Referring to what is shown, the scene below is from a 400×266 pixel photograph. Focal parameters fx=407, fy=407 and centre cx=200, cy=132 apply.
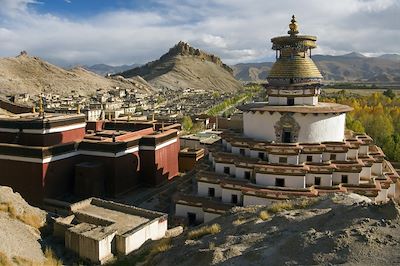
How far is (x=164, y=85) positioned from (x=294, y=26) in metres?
172

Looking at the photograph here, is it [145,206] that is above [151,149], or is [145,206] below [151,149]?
below

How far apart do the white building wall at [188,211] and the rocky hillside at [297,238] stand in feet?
17.2

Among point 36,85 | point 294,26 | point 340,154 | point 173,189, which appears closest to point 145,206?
point 173,189

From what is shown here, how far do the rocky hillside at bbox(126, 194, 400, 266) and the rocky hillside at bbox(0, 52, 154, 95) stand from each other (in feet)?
376

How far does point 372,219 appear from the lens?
11.3 metres

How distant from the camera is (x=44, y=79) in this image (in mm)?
143000

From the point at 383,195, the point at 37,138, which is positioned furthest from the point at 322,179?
the point at 37,138

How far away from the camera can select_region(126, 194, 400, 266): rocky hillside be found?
31.6ft

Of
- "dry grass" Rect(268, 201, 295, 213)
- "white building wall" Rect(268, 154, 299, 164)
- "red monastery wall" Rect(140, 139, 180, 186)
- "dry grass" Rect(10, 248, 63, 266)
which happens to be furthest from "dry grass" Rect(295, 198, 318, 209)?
"red monastery wall" Rect(140, 139, 180, 186)

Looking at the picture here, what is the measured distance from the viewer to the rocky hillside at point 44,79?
416ft

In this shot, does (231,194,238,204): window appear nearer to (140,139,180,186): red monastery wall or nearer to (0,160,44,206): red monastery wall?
(140,139,180,186): red monastery wall

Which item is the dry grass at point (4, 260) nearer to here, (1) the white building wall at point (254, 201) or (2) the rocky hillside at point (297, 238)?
(2) the rocky hillside at point (297, 238)

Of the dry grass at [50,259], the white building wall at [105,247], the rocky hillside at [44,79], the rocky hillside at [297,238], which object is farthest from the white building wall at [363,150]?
the rocky hillside at [44,79]

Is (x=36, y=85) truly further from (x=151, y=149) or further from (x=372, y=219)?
(x=372, y=219)
